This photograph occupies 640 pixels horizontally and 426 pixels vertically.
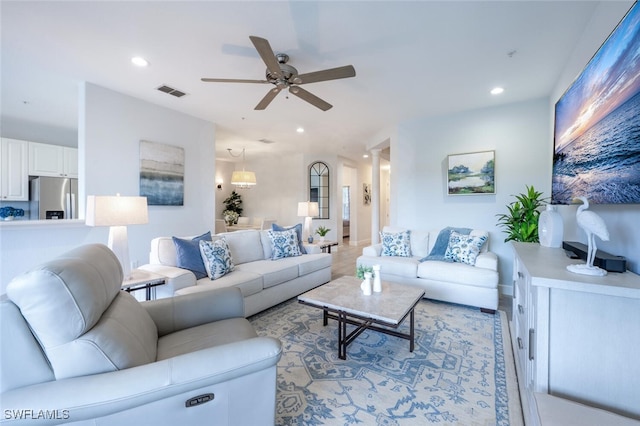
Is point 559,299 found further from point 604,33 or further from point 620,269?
point 604,33

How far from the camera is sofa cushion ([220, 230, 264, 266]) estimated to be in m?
3.40

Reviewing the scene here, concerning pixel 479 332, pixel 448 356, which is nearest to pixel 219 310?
pixel 448 356

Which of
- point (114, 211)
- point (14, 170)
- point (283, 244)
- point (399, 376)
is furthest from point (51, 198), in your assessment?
point (399, 376)

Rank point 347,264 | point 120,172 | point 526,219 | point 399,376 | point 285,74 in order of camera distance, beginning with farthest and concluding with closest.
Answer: point 347,264, point 120,172, point 526,219, point 285,74, point 399,376

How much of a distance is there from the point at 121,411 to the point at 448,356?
2.21 meters

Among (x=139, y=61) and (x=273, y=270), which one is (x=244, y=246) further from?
(x=139, y=61)

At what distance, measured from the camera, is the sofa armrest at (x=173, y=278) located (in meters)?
2.38

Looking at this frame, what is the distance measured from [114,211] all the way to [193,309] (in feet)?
4.04

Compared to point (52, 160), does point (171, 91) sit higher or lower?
higher

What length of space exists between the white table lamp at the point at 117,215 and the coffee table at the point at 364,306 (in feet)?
5.35

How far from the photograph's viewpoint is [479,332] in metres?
2.59

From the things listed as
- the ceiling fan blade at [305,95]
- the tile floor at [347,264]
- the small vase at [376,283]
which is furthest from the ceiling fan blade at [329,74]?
the tile floor at [347,264]

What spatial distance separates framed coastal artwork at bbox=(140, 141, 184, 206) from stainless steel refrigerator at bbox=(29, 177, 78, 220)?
1.96 metres

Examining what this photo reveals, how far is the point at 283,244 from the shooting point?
3.74m
